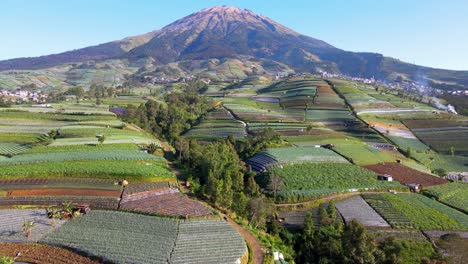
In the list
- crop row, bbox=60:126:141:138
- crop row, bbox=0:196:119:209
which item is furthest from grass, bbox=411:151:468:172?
crop row, bbox=60:126:141:138

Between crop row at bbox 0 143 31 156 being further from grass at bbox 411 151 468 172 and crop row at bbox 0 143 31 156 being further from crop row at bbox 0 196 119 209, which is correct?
grass at bbox 411 151 468 172

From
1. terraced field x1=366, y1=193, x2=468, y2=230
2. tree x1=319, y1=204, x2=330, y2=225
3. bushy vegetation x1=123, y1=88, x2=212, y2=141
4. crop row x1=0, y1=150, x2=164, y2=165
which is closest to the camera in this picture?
tree x1=319, y1=204, x2=330, y2=225

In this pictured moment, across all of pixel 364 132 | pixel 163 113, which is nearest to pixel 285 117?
pixel 364 132

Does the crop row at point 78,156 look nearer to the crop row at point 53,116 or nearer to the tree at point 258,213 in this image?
the tree at point 258,213

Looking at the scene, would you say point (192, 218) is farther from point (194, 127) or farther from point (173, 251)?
point (194, 127)

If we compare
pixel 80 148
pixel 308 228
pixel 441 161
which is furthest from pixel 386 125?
pixel 80 148

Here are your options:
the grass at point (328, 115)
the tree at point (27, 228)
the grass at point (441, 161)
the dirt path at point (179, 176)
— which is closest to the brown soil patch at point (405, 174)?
the grass at point (441, 161)

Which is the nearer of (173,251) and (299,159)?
(173,251)
